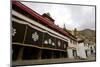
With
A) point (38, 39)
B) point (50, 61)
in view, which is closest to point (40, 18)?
point (38, 39)

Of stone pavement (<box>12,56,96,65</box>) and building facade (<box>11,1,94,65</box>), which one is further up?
building facade (<box>11,1,94,65</box>)

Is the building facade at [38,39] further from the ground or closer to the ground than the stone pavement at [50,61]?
further from the ground

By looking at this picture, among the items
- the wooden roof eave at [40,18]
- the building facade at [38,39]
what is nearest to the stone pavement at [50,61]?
the building facade at [38,39]

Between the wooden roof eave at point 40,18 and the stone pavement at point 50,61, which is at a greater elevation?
the wooden roof eave at point 40,18

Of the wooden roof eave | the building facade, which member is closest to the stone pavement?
the building facade

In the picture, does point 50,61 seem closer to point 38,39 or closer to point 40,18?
point 38,39

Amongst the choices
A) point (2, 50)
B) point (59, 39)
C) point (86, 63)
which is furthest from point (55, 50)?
point (2, 50)

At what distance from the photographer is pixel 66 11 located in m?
2.60

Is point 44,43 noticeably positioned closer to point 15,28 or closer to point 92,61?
point 15,28

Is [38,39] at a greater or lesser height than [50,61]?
greater

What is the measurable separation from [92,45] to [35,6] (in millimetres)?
996

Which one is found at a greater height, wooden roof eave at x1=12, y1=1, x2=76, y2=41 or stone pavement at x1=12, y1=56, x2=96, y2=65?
wooden roof eave at x1=12, y1=1, x2=76, y2=41

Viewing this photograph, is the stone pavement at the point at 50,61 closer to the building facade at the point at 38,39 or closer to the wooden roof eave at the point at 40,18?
the building facade at the point at 38,39

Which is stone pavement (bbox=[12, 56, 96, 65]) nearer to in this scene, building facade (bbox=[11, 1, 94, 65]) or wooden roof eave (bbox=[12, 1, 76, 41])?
building facade (bbox=[11, 1, 94, 65])
